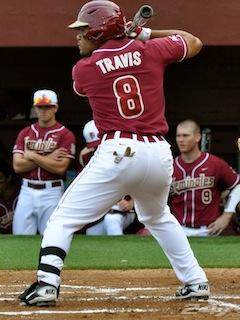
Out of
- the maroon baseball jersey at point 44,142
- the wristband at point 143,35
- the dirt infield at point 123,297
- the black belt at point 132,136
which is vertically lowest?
the dirt infield at point 123,297

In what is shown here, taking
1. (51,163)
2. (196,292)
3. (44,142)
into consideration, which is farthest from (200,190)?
(196,292)

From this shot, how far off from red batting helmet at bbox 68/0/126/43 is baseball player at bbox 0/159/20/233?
5.41 meters

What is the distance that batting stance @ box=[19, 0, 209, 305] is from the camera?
466 centimetres

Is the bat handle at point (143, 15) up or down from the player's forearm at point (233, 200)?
up

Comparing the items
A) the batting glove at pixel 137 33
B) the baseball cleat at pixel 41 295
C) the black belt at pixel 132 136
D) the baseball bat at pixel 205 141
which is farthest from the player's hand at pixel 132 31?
the baseball bat at pixel 205 141

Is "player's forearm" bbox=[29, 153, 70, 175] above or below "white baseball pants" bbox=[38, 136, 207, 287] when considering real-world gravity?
above

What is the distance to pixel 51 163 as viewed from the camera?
8977 millimetres

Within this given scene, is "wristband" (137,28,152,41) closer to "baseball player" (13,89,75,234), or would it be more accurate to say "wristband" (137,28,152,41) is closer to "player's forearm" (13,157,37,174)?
"baseball player" (13,89,75,234)

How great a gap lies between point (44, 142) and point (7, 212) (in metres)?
1.31

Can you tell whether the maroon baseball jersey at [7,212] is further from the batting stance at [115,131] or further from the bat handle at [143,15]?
the bat handle at [143,15]

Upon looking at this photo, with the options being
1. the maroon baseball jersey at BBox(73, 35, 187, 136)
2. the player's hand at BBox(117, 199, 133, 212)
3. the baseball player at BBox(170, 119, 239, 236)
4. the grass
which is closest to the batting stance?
the maroon baseball jersey at BBox(73, 35, 187, 136)

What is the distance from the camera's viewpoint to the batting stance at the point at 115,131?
4.66m

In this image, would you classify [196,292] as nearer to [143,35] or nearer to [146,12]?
[143,35]

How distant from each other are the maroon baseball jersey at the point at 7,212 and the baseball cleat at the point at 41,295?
5.34 m
